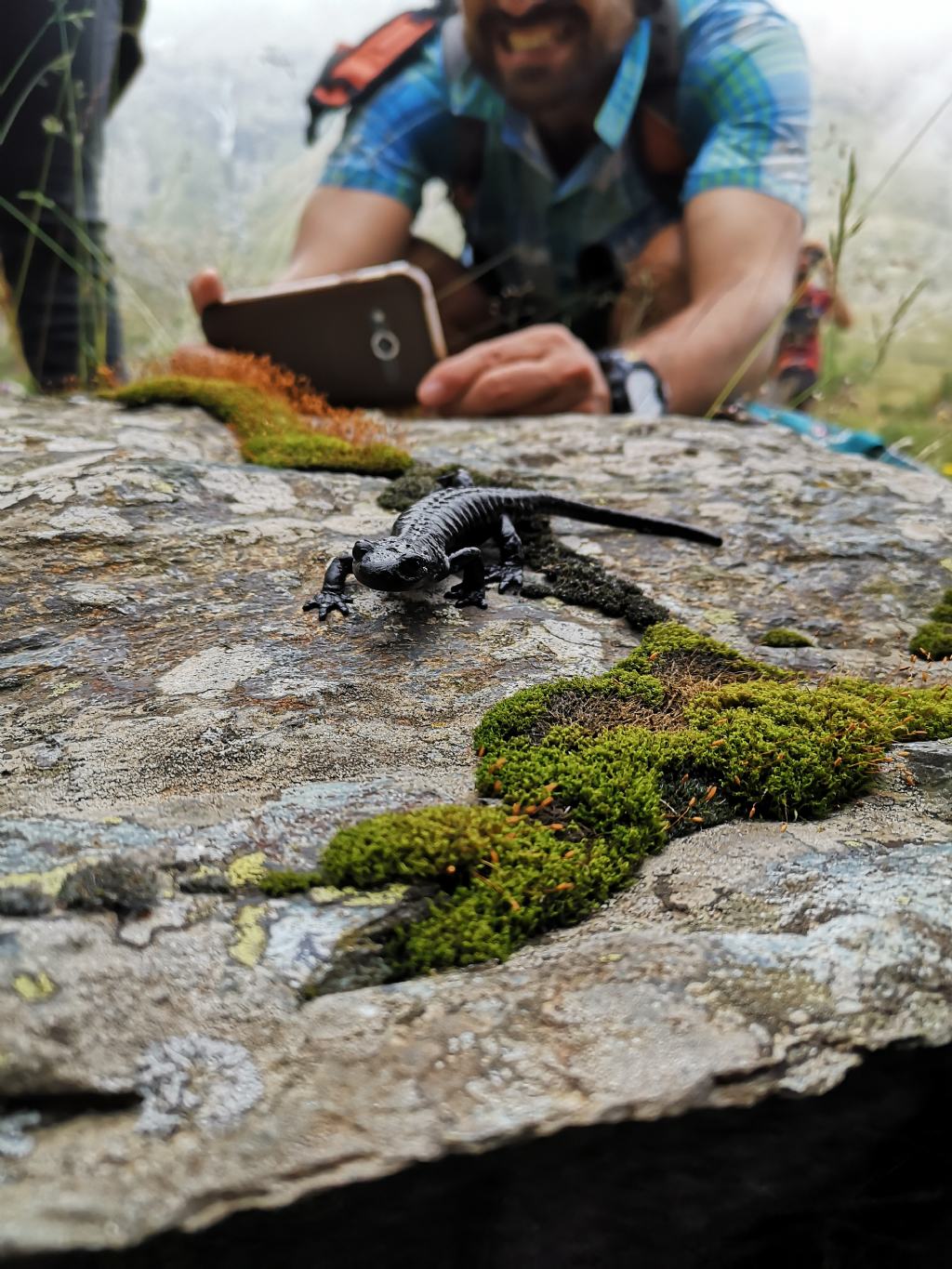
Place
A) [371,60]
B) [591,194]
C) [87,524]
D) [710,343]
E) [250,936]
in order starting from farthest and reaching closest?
[371,60], [591,194], [710,343], [87,524], [250,936]

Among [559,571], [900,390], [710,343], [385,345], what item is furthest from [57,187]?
[900,390]

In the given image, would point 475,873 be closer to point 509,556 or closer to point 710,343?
point 509,556

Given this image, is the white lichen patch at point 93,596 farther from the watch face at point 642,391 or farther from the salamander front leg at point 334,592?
the watch face at point 642,391

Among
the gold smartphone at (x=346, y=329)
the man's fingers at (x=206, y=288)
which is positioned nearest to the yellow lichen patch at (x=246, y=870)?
the gold smartphone at (x=346, y=329)

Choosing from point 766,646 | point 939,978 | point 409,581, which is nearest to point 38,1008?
point 939,978

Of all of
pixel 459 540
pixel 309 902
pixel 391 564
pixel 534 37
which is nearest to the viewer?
pixel 309 902

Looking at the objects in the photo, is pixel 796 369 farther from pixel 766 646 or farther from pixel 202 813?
pixel 202 813

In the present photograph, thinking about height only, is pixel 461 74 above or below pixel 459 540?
above
